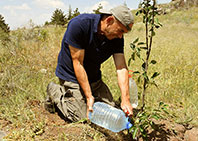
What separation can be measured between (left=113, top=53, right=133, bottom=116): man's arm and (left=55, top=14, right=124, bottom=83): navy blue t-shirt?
0.39ft

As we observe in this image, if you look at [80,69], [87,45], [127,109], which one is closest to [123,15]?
[87,45]

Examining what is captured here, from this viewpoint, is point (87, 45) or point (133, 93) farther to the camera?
point (133, 93)

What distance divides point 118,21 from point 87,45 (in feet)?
1.88

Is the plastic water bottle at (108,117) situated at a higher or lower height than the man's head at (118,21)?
lower

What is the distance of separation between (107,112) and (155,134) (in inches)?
24.4

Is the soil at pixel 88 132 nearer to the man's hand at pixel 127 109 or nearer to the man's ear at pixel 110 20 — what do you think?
the man's hand at pixel 127 109

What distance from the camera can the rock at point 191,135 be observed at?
79.7 inches

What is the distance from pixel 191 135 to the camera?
2.05 metres

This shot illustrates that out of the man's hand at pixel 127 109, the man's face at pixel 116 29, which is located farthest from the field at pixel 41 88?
the man's face at pixel 116 29

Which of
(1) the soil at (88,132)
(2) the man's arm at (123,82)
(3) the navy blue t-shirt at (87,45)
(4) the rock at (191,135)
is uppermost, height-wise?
(3) the navy blue t-shirt at (87,45)

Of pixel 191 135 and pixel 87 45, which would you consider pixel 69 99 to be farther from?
pixel 191 135

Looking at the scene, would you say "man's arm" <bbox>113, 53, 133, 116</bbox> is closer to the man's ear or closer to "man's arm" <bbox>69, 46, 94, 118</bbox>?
"man's arm" <bbox>69, 46, 94, 118</bbox>

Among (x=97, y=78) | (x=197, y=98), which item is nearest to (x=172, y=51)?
(x=197, y=98)

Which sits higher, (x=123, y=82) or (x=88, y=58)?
(x=88, y=58)
